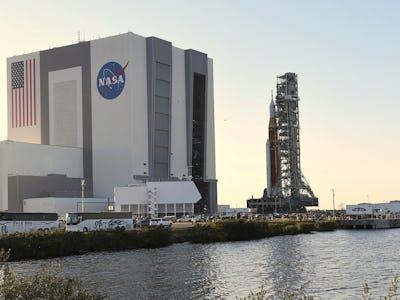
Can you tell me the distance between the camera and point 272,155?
197 meters

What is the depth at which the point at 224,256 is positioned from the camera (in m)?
67.0

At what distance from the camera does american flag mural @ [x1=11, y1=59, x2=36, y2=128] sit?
17562 centimetres

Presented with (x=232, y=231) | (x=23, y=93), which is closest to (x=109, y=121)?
(x=23, y=93)

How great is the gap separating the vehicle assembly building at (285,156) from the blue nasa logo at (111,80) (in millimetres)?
59898

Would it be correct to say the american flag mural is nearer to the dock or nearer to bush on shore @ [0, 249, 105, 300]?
the dock

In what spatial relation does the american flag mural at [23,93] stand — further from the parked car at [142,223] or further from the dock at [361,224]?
the dock at [361,224]

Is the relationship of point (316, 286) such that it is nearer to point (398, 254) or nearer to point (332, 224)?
point (398, 254)

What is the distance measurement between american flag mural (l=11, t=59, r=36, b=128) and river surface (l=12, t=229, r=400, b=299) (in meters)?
109

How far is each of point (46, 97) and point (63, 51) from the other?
45.4 ft

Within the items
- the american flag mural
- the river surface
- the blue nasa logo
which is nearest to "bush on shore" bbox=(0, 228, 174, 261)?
the river surface

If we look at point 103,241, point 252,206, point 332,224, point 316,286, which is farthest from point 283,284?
point 252,206

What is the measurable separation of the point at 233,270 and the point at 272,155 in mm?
144729

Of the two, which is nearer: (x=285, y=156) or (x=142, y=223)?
(x=142, y=223)

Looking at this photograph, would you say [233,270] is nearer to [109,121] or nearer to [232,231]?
[232,231]
